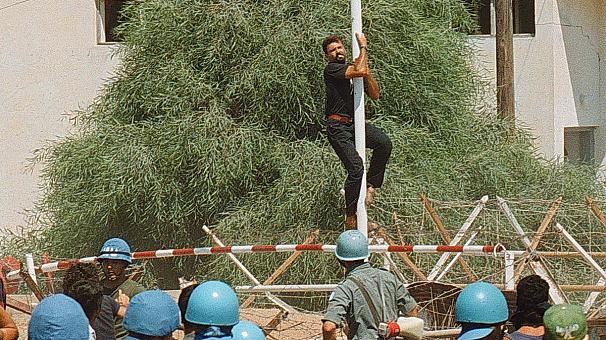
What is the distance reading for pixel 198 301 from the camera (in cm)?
486

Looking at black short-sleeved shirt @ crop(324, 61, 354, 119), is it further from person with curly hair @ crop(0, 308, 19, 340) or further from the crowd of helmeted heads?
the crowd of helmeted heads

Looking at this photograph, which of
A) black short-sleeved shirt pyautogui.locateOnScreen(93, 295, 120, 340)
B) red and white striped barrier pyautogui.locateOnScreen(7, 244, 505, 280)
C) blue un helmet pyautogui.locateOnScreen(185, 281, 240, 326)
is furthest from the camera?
red and white striped barrier pyautogui.locateOnScreen(7, 244, 505, 280)

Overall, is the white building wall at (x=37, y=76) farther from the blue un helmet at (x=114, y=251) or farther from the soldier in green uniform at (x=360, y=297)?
the soldier in green uniform at (x=360, y=297)

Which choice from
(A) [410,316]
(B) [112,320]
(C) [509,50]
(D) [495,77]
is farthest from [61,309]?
(D) [495,77]

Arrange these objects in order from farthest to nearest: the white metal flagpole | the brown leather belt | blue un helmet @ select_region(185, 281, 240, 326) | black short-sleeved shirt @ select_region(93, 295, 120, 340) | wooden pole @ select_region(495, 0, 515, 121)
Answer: wooden pole @ select_region(495, 0, 515, 121), the brown leather belt, the white metal flagpole, black short-sleeved shirt @ select_region(93, 295, 120, 340), blue un helmet @ select_region(185, 281, 240, 326)

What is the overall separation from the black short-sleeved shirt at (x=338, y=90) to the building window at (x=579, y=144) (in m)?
11.1

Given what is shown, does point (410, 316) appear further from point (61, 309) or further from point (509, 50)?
point (509, 50)

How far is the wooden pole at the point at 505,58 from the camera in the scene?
17.5 m

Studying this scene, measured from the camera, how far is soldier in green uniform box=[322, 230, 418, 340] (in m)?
6.73

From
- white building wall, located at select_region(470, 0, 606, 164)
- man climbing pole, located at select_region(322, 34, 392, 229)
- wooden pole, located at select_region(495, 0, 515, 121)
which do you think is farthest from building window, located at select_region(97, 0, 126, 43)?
man climbing pole, located at select_region(322, 34, 392, 229)

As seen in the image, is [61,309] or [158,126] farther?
[158,126]

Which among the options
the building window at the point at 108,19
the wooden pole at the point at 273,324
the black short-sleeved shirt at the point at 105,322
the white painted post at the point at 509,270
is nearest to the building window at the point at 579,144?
the building window at the point at 108,19

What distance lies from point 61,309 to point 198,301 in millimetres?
777

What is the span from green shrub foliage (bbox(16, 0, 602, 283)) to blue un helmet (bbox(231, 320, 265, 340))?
10405mm
